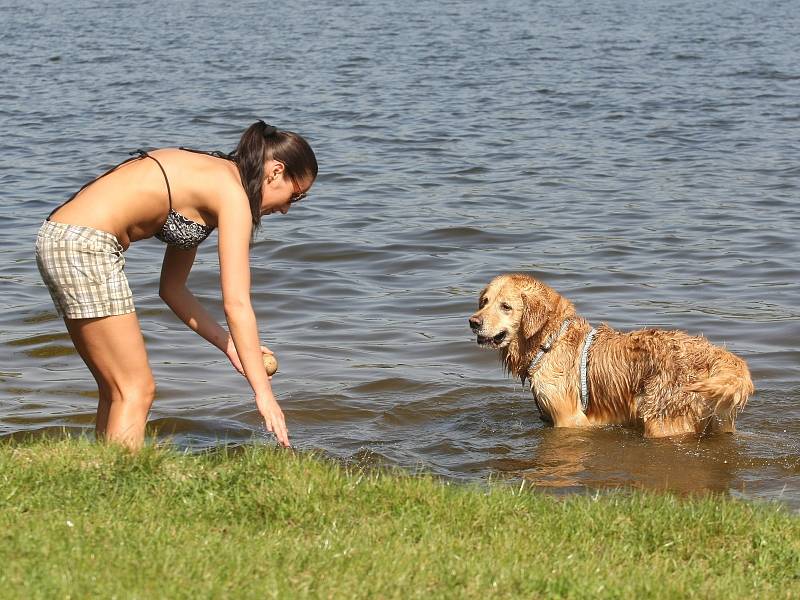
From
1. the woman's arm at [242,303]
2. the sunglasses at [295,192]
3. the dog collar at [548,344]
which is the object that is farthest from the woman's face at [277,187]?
the dog collar at [548,344]

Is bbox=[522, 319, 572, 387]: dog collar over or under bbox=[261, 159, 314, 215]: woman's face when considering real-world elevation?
under

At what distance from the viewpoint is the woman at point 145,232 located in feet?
21.1

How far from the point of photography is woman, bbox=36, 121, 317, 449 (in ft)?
21.1

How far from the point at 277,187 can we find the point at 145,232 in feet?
2.61

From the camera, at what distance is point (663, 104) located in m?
24.2

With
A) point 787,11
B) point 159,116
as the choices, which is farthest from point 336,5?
point 159,116

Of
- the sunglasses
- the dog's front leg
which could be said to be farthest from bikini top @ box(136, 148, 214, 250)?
the dog's front leg

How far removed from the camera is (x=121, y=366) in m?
6.70

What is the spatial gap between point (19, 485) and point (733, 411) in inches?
198

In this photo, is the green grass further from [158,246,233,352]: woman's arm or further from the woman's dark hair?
the woman's dark hair

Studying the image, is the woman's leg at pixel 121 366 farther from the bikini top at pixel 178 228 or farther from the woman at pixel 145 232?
the bikini top at pixel 178 228

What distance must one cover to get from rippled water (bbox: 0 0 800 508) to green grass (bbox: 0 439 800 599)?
198 cm

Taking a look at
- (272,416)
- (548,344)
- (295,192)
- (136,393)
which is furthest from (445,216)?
(272,416)

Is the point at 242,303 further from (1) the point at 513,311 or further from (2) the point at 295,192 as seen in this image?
(1) the point at 513,311
